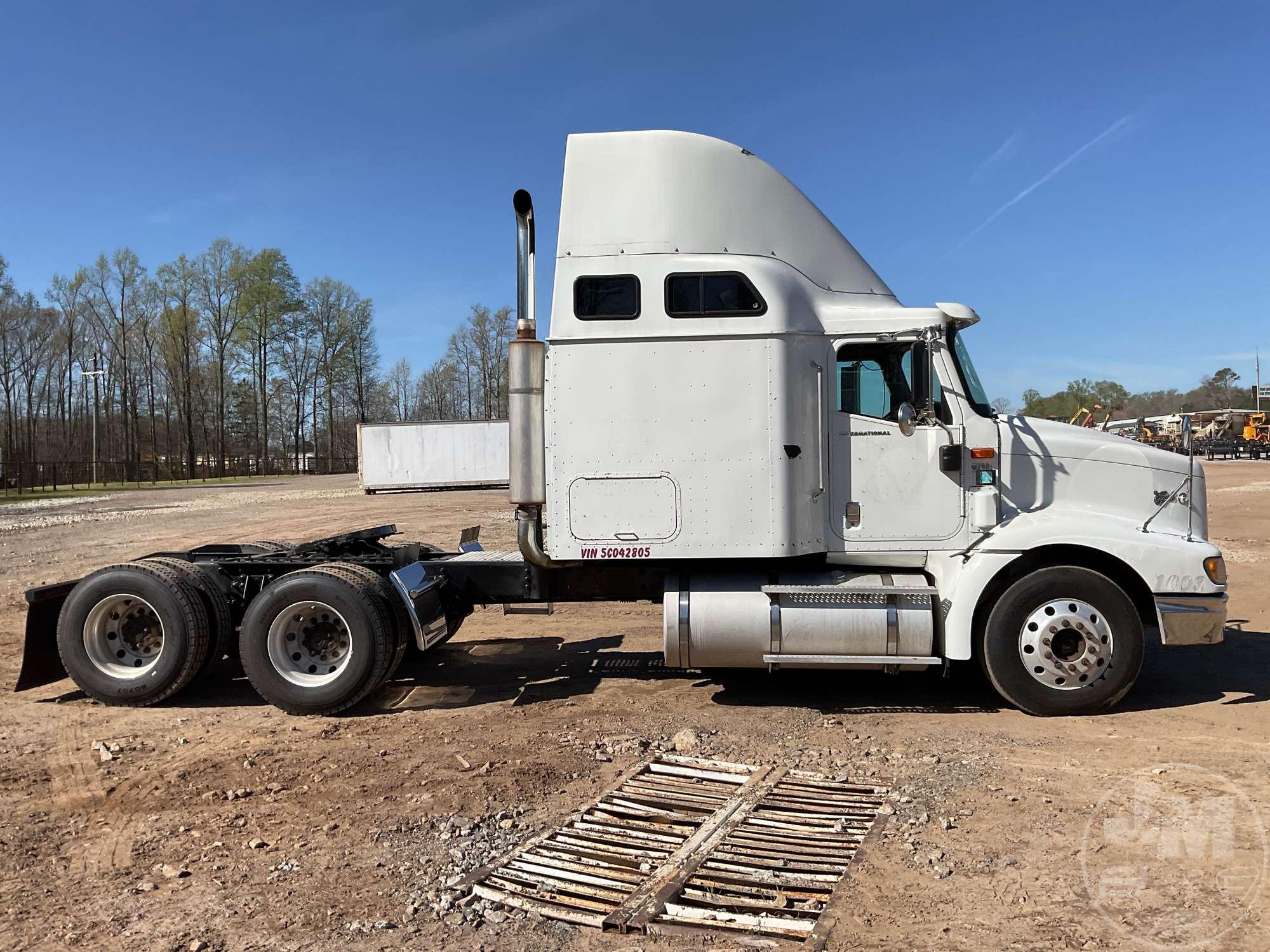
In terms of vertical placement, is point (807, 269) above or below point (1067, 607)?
above

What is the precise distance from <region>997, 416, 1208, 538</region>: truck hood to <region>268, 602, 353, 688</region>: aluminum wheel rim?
5343 millimetres

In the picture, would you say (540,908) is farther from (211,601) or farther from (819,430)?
(211,601)

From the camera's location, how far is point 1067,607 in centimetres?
600

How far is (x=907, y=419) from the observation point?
6188 millimetres

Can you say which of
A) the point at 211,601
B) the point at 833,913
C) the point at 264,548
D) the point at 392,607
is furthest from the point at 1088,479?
the point at 264,548

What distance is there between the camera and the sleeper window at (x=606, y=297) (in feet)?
20.3

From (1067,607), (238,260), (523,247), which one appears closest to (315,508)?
(523,247)

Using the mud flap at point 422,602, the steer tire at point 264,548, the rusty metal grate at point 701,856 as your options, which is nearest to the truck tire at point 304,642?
the mud flap at point 422,602

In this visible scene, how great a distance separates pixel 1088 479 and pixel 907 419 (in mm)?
1572

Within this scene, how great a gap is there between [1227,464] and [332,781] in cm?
5713

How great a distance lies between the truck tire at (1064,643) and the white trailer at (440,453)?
21.2 meters

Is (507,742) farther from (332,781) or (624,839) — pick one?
(624,839)

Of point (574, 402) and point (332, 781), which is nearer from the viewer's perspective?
point (332, 781)

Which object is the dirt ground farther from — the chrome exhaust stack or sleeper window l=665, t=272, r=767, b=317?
sleeper window l=665, t=272, r=767, b=317
